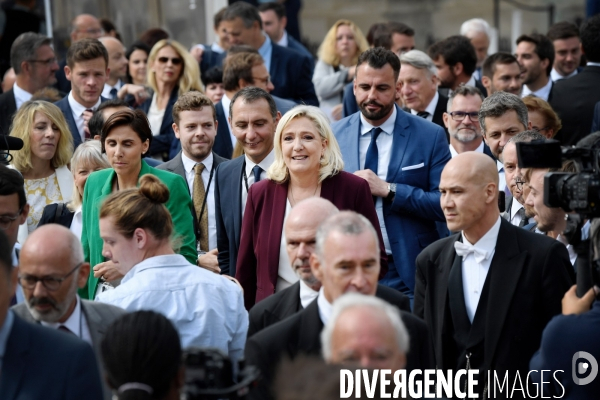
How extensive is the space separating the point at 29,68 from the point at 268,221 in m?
4.39

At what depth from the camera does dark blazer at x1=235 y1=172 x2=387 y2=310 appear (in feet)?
19.0

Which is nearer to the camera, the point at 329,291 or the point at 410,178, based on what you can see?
the point at 329,291

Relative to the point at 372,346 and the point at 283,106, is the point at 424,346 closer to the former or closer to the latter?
the point at 372,346

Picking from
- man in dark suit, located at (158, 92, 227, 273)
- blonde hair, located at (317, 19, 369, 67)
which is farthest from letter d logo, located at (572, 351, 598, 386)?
blonde hair, located at (317, 19, 369, 67)

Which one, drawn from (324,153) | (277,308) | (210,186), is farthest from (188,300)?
(210,186)

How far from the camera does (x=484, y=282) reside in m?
5.21

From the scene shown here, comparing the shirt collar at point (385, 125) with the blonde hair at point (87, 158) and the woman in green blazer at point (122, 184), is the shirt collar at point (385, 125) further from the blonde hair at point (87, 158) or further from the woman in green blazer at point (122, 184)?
the blonde hair at point (87, 158)

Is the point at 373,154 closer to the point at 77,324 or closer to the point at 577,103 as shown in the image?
the point at 577,103

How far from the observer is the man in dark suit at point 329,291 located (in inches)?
167

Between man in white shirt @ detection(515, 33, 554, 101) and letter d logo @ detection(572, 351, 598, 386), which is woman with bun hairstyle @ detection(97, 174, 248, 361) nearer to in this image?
letter d logo @ detection(572, 351, 598, 386)

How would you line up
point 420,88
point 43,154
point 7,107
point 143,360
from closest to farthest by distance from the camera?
point 143,360 → point 43,154 → point 420,88 → point 7,107

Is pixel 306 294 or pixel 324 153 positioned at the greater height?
pixel 324 153

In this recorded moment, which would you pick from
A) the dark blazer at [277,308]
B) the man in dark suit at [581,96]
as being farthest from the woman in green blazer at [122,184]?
the man in dark suit at [581,96]

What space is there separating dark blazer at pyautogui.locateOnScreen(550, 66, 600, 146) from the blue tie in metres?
2.53
